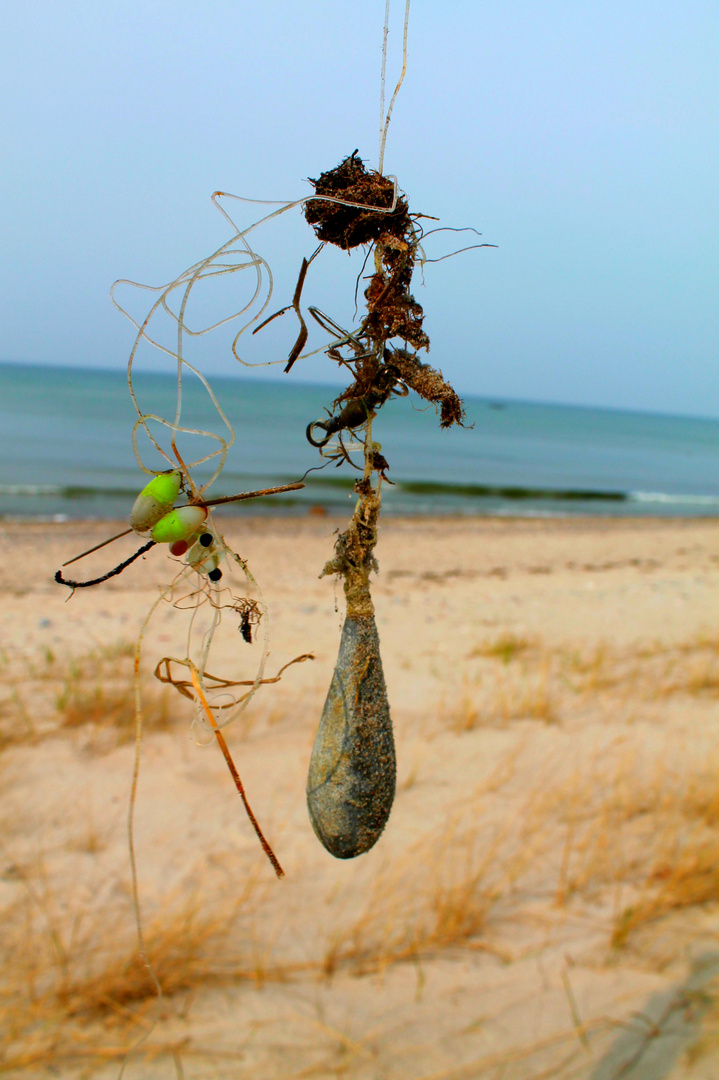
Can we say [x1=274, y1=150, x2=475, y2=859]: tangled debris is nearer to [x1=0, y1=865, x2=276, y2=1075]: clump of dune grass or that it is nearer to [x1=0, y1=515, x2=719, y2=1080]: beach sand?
[x1=0, y1=515, x2=719, y2=1080]: beach sand

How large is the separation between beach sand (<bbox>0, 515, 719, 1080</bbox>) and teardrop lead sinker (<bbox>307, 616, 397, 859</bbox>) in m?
2.31

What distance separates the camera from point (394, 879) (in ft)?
13.4

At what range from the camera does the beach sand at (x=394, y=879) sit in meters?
3.26

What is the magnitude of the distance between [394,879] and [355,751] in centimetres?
309

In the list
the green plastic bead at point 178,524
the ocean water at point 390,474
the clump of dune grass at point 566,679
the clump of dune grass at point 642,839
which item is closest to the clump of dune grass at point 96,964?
the clump of dune grass at point 642,839

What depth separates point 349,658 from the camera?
1.40 meters

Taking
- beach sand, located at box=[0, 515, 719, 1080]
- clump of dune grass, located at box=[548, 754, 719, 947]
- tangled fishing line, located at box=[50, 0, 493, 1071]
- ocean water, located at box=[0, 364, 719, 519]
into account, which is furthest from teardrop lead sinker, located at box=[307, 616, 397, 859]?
ocean water, located at box=[0, 364, 719, 519]

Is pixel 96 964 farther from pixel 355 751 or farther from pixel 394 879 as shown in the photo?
pixel 355 751

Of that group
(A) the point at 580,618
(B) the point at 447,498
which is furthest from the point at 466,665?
(B) the point at 447,498

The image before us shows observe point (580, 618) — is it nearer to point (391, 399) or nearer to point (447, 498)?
point (391, 399)

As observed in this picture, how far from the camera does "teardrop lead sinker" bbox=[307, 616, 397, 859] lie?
1403 mm

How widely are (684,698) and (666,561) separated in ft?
35.1

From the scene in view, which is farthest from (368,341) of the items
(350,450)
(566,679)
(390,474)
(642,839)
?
(390,474)

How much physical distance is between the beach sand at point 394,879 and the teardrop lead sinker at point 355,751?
2307 mm
